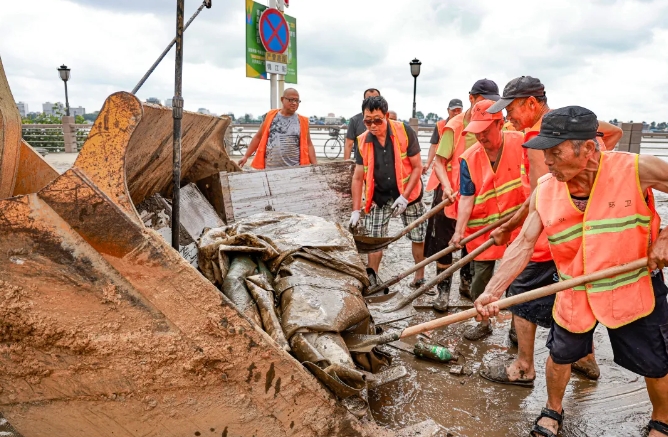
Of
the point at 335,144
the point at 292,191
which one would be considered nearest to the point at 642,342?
the point at 292,191

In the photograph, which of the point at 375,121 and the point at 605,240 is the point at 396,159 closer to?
the point at 375,121

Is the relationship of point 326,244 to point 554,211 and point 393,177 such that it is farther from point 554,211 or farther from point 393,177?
point 393,177

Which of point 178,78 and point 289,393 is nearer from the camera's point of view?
point 289,393

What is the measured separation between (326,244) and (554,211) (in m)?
1.23

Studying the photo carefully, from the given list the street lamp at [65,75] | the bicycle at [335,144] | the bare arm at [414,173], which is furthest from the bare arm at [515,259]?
the street lamp at [65,75]

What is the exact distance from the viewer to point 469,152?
357 centimetres

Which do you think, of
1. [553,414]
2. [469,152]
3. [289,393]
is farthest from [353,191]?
[289,393]

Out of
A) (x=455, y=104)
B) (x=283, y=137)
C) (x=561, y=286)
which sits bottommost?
(x=561, y=286)

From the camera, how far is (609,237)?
7.17 feet

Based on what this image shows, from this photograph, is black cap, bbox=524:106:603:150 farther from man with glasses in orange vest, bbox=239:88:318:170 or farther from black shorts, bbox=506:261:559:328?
man with glasses in orange vest, bbox=239:88:318:170

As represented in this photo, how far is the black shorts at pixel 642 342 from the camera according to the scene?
221 centimetres

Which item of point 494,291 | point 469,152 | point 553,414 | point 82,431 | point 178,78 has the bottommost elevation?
point 553,414

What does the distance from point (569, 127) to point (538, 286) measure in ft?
3.89

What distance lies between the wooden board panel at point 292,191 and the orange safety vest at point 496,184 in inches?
56.5
